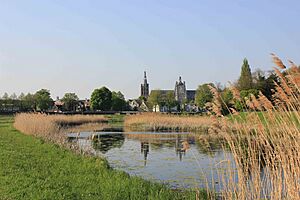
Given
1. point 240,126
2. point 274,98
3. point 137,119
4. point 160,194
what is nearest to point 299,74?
point 274,98

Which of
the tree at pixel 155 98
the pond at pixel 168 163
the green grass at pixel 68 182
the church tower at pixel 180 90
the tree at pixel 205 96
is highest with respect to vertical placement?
the church tower at pixel 180 90

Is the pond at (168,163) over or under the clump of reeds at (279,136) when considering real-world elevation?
under

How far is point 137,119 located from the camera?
34844 millimetres

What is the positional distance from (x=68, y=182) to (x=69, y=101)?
68.7 meters

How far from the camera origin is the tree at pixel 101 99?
73062mm

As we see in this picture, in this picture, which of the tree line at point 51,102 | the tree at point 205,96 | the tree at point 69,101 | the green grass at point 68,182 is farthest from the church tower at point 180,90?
the green grass at point 68,182

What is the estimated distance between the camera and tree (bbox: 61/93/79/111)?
7478cm

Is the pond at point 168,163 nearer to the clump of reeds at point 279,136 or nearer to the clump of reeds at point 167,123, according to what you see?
the clump of reeds at point 279,136

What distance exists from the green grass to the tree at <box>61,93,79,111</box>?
64.2 meters

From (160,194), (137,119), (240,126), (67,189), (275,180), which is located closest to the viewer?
(275,180)

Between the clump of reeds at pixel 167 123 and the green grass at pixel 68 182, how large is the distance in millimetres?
16899

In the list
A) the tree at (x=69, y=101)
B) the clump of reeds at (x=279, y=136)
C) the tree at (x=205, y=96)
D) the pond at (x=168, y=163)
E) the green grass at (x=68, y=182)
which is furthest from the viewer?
the tree at (x=69, y=101)

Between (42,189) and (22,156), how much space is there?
5035mm

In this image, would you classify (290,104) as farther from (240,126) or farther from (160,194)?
(160,194)
